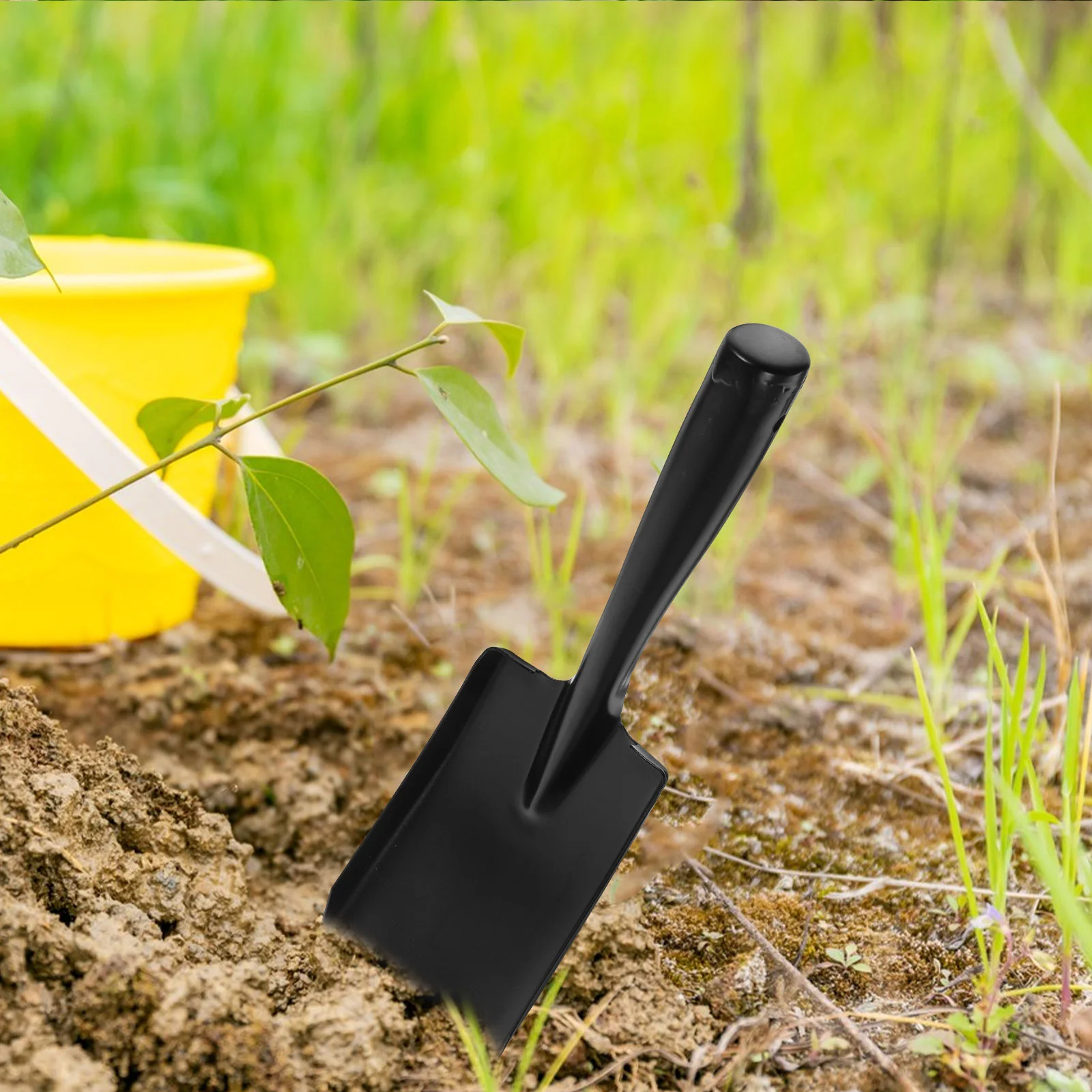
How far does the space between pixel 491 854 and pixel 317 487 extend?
13.3 inches

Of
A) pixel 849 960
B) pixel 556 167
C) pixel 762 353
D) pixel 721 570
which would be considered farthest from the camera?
pixel 556 167

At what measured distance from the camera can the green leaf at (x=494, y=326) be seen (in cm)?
87

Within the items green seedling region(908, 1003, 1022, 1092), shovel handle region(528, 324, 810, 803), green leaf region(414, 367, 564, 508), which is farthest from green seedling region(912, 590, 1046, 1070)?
green leaf region(414, 367, 564, 508)

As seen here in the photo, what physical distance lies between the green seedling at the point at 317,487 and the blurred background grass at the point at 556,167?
93 cm

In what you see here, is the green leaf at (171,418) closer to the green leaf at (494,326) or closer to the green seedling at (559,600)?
the green leaf at (494,326)

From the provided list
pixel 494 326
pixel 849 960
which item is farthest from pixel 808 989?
pixel 494 326

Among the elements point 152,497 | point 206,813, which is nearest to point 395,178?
point 152,497

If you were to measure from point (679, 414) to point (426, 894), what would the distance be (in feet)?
4.22

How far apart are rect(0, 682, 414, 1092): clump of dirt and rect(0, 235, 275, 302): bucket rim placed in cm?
40

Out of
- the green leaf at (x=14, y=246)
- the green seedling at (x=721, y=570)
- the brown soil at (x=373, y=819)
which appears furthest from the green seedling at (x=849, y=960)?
the green leaf at (x=14, y=246)

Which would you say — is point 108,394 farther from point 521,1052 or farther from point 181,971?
point 521,1052

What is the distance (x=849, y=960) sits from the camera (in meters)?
0.89

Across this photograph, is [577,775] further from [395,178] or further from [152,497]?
[395,178]

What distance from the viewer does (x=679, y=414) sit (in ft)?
6.71
